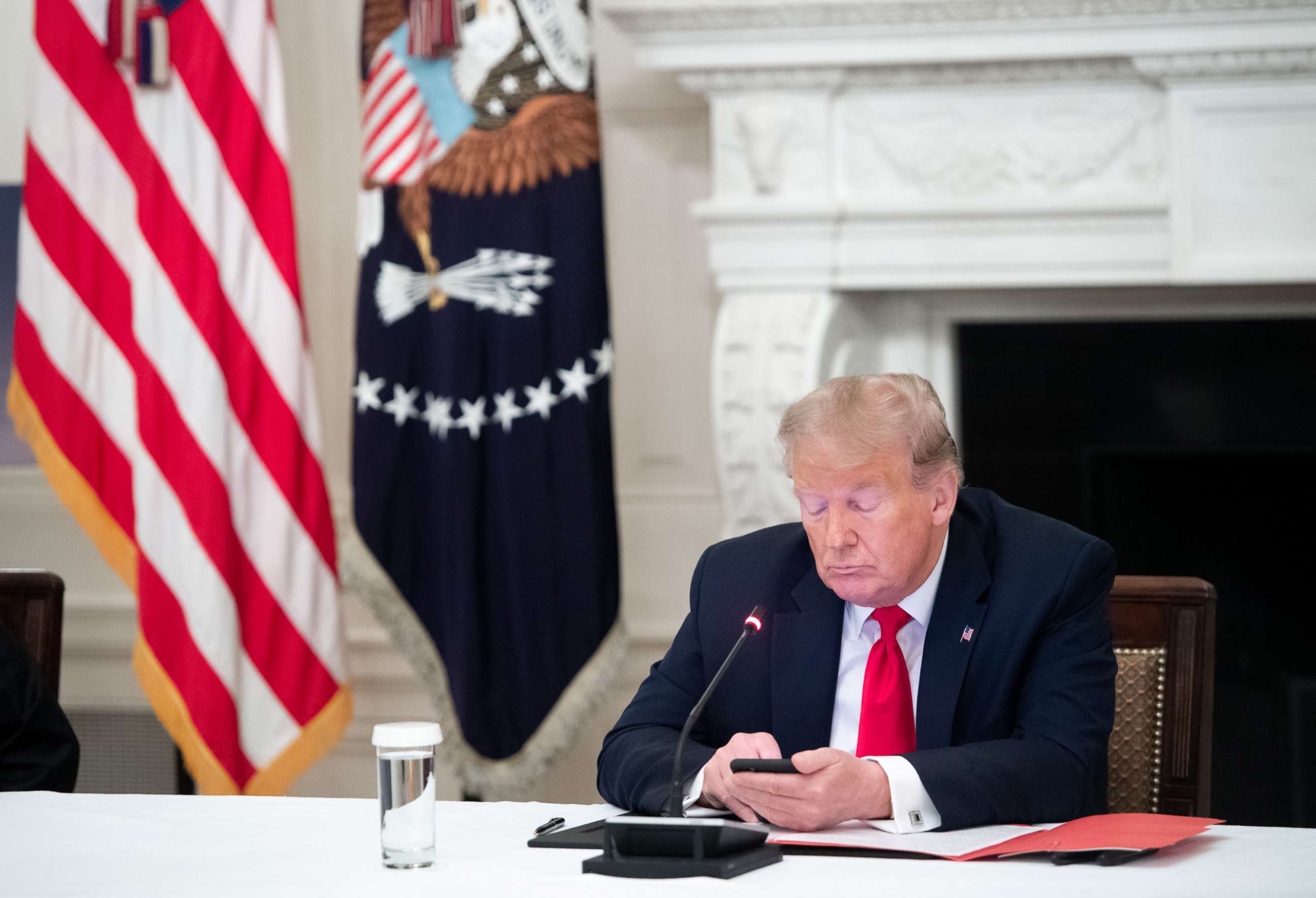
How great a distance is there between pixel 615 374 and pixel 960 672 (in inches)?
82.5

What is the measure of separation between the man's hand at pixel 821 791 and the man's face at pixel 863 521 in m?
0.30

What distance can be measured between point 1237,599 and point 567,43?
1.98 meters

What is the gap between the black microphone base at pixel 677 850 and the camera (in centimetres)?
133

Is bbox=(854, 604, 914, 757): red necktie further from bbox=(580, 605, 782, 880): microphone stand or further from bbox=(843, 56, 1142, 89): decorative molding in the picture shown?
bbox=(843, 56, 1142, 89): decorative molding

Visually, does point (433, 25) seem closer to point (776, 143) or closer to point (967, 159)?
point (776, 143)

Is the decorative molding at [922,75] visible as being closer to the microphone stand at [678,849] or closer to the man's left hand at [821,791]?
the man's left hand at [821,791]

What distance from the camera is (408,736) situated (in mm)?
1359

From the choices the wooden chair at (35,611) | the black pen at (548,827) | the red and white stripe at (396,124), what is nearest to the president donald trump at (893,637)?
the black pen at (548,827)

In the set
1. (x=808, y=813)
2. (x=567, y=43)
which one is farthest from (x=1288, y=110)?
(x=808, y=813)

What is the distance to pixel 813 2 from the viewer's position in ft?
10.2

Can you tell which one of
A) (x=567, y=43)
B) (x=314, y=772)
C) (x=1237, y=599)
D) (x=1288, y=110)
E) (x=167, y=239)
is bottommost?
(x=314, y=772)

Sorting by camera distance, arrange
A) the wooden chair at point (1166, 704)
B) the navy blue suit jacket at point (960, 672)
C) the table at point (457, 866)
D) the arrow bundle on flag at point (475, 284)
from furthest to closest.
→ the arrow bundle on flag at point (475, 284)
the wooden chair at point (1166, 704)
the navy blue suit jacket at point (960, 672)
the table at point (457, 866)

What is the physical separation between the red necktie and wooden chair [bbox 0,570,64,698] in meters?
1.21

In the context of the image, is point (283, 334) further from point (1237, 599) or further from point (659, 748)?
A: point (1237, 599)
